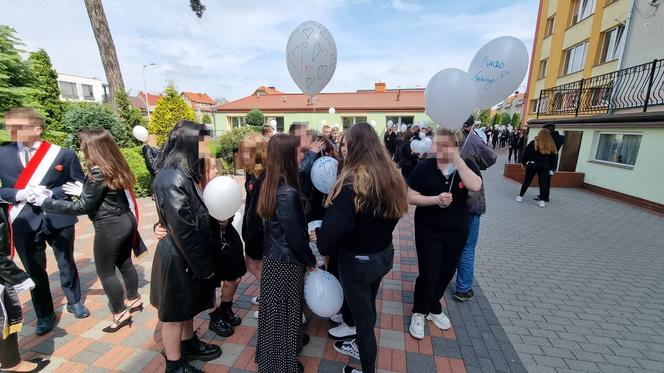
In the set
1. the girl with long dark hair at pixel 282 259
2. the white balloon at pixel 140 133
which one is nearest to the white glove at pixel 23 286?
the girl with long dark hair at pixel 282 259

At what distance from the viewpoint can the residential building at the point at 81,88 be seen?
45469 millimetres

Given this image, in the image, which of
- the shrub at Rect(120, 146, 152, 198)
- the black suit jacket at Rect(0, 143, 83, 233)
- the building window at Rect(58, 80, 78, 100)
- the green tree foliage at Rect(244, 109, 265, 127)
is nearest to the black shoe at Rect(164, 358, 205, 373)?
the black suit jacket at Rect(0, 143, 83, 233)

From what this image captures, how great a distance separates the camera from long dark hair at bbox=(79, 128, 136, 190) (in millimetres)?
2330

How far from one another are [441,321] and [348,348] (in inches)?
39.3

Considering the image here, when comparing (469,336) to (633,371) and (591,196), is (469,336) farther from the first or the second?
(591,196)

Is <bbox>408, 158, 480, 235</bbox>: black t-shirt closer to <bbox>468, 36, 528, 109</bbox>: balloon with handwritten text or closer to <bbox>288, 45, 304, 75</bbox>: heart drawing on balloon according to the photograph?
<bbox>468, 36, 528, 109</bbox>: balloon with handwritten text

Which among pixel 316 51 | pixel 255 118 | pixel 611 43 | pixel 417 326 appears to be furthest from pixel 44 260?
pixel 255 118

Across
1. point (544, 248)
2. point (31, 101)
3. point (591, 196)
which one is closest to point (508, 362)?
point (544, 248)

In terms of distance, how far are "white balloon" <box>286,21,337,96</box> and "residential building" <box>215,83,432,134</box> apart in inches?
814

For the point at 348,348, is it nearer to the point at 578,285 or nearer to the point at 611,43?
the point at 578,285

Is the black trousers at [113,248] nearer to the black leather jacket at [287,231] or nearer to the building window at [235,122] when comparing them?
the black leather jacket at [287,231]

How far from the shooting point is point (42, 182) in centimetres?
253

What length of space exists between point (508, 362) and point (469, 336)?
36 cm

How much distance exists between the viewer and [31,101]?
400 inches
